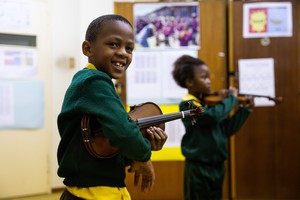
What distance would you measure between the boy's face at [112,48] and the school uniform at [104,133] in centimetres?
4

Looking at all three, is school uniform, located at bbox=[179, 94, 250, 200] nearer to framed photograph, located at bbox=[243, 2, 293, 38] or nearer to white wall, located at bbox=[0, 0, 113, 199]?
framed photograph, located at bbox=[243, 2, 293, 38]

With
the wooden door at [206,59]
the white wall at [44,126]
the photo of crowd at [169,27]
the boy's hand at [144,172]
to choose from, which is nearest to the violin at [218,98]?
the wooden door at [206,59]

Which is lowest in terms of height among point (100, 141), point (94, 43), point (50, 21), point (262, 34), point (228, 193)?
point (228, 193)

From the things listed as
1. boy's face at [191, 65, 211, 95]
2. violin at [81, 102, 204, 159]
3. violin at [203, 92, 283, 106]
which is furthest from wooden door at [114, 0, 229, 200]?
violin at [81, 102, 204, 159]

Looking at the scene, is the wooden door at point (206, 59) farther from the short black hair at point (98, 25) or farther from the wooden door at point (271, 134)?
the short black hair at point (98, 25)

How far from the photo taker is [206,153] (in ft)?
5.48

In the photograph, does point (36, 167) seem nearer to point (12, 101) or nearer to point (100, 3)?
point (12, 101)

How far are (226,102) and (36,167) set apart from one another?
1998 millimetres

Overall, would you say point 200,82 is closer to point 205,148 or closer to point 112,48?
point 205,148

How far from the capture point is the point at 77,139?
2.80 feet

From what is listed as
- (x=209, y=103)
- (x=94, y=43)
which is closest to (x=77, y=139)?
(x=94, y=43)

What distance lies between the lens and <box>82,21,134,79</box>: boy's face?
35.2 inches

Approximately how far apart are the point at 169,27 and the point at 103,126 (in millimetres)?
2010

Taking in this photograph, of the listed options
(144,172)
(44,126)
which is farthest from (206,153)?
(44,126)
